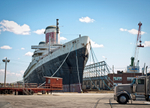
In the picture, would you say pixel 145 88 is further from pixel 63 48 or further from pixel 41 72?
pixel 41 72

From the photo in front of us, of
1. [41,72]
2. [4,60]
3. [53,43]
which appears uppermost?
[53,43]

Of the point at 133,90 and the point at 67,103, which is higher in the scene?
the point at 133,90

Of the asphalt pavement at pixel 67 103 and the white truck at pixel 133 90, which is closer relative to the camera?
the asphalt pavement at pixel 67 103

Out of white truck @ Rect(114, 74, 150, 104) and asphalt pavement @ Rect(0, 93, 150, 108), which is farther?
white truck @ Rect(114, 74, 150, 104)

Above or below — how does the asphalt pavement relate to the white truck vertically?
below

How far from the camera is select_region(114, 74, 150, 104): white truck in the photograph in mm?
14308

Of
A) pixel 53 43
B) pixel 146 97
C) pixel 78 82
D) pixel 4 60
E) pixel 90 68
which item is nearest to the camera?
pixel 146 97

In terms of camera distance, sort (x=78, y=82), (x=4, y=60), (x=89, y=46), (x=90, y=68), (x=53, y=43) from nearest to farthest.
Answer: (x=78, y=82) < (x=89, y=46) < (x=4, y=60) < (x=53, y=43) < (x=90, y=68)

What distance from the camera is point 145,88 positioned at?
14.4 meters

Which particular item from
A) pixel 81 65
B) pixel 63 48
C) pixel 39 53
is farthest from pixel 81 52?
pixel 39 53

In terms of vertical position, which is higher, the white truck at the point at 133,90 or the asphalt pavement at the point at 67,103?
the white truck at the point at 133,90

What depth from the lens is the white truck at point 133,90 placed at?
14.3m

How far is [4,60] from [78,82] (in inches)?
810

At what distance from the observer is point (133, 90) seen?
1442cm
